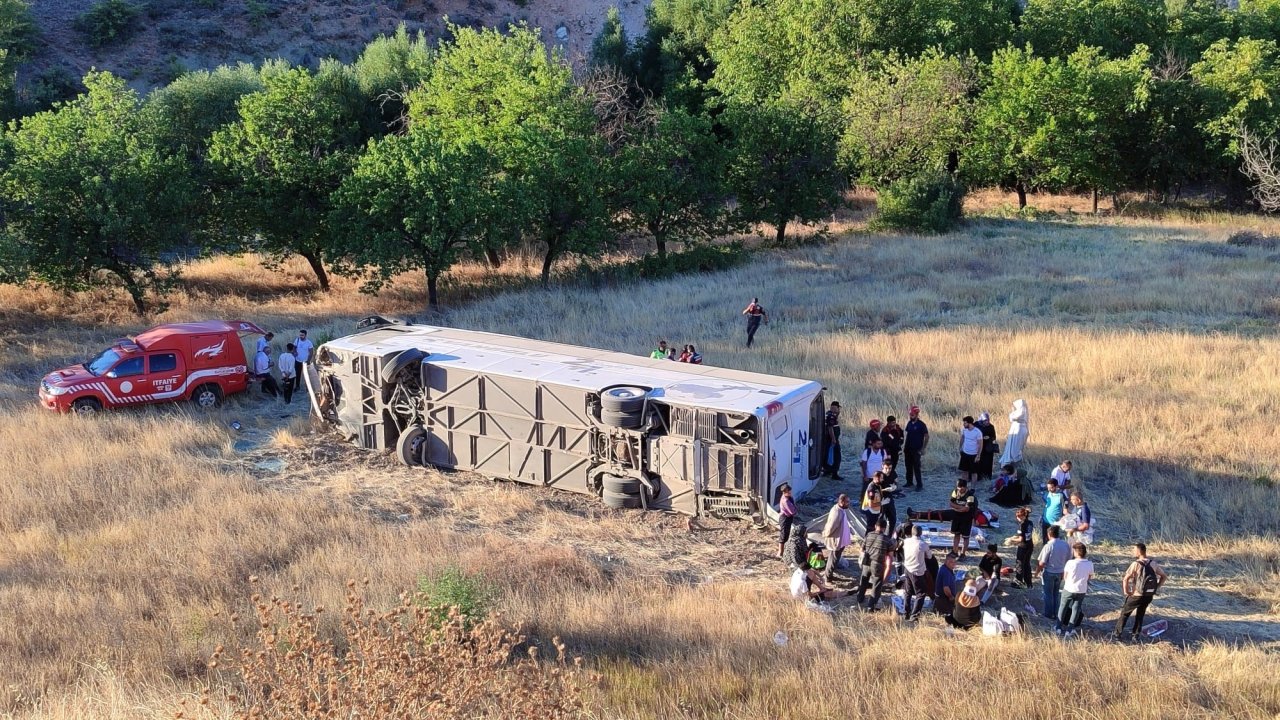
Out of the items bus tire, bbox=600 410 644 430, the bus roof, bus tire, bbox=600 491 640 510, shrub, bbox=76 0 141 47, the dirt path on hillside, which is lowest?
the dirt path on hillside

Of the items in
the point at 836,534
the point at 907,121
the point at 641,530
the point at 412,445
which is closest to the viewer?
the point at 836,534

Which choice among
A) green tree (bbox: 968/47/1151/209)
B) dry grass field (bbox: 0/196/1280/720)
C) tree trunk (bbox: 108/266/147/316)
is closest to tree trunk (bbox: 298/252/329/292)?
dry grass field (bbox: 0/196/1280/720)

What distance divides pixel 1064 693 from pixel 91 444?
14952mm

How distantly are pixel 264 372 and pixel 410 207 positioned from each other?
9.54 meters

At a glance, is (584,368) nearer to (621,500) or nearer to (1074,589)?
(621,500)

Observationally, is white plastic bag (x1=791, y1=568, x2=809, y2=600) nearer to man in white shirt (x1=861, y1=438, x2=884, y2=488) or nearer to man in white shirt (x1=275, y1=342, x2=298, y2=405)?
man in white shirt (x1=861, y1=438, x2=884, y2=488)

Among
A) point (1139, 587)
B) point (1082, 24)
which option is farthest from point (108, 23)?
point (1139, 587)

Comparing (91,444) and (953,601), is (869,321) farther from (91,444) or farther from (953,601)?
(91,444)

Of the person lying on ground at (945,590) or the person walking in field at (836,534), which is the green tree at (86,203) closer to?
the person walking in field at (836,534)

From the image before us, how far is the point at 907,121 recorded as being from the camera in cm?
4306

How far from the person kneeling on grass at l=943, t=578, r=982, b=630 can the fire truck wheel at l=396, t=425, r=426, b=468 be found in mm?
8770

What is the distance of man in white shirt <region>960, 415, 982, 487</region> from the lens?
46.8ft


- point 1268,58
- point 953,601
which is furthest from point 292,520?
point 1268,58

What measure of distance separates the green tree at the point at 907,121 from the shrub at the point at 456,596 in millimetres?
36191
